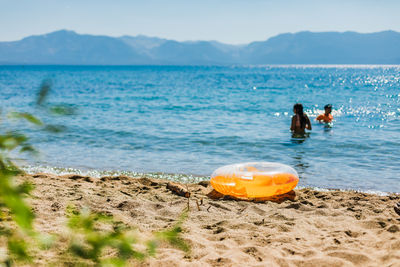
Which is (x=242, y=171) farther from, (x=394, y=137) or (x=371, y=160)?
(x=394, y=137)

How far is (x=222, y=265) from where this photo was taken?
337 centimetres

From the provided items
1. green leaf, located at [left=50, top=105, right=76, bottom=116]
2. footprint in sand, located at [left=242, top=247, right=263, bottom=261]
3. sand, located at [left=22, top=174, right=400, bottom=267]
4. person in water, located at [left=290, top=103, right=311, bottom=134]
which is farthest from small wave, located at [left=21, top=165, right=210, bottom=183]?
green leaf, located at [left=50, top=105, right=76, bottom=116]

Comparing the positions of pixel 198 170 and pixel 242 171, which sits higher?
pixel 242 171

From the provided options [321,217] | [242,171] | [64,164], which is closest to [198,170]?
[242,171]

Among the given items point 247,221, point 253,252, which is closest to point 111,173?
point 247,221

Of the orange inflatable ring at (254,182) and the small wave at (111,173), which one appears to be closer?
the orange inflatable ring at (254,182)

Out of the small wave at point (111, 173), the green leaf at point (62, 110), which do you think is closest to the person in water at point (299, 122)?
the small wave at point (111, 173)

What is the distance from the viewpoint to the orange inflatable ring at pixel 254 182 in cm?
582

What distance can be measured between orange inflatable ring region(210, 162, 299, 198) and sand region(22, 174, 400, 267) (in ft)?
0.64

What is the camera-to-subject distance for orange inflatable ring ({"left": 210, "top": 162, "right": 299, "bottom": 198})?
5.82m

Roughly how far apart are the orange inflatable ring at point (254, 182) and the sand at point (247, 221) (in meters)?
0.20

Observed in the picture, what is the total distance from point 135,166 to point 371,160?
5.67m

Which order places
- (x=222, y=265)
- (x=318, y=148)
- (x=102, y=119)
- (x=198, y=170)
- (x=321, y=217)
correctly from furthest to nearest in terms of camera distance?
(x=102, y=119) < (x=318, y=148) < (x=198, y=170) < (x=321, y=217) < (x=222, y=265)

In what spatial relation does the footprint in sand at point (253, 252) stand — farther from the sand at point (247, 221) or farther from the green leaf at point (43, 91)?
the green leaf at point (43, 91)
